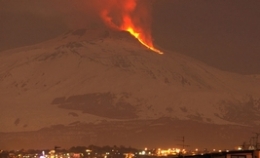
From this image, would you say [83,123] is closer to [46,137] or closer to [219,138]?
[46,137]

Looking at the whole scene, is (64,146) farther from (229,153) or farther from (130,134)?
(229,153)

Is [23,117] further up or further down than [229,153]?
further up

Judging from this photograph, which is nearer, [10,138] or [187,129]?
[10,138]

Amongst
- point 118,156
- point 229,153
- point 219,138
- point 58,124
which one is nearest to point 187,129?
point 219,138

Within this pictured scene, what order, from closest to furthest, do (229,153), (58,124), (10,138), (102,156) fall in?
(229,153) < (102,156) < (10,138) < (58,124)

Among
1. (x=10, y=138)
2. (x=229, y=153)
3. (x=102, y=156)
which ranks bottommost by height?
(x=229, y=153)

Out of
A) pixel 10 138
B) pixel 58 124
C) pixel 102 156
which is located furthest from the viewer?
pixel 58 124

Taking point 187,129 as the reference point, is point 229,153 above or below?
below

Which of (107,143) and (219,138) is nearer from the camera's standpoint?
(107,143)

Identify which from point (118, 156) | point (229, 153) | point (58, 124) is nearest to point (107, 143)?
point (58, 124)
